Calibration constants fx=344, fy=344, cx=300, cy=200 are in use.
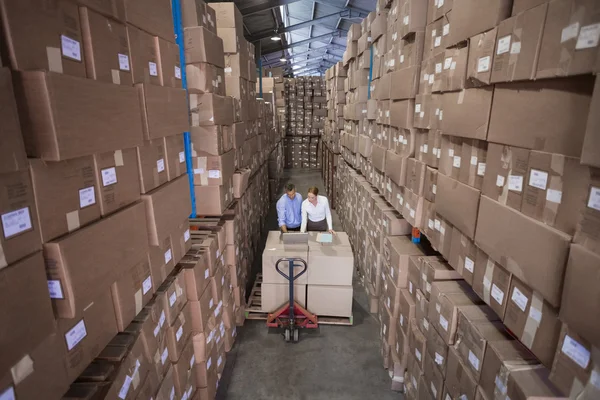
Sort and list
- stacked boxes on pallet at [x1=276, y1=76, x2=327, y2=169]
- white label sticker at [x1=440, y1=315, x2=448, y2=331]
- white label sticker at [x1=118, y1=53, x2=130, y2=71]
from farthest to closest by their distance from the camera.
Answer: stacked boxes on pallet at [x1=276, y1=76, x2=327, y2=169] < white label sticker at [x1=440, y1=315, x2=448, y2=331] < white label sticker at [x1=118, y1=53, x2=130, y2=71]

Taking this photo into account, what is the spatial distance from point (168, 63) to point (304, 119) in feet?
37.2

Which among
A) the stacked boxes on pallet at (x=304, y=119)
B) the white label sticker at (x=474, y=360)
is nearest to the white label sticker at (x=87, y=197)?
the white label sticker at (x=474, y=360)

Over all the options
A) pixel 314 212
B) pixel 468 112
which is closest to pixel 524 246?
pixel 468 112

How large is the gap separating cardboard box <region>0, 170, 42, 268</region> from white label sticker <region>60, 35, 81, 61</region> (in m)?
0.49

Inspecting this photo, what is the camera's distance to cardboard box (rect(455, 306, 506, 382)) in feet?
5.74

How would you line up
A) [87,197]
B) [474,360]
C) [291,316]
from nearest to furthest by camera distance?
[87,197] → [474,360] → [291,316]

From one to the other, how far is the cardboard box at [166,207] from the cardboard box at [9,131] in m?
0.81

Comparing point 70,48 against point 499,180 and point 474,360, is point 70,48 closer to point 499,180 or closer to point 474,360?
point 499,180

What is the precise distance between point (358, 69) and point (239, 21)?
1987mm

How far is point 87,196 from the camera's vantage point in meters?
1.38

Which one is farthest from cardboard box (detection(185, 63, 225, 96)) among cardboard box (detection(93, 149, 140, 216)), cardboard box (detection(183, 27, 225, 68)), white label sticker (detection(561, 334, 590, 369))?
white label sticker (detection(561, 334, 590, 369))

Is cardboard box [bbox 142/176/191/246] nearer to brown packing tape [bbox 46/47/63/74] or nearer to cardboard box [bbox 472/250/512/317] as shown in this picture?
brown packing tape [bbox 46/47/63/74]

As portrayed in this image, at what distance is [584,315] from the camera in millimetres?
1114

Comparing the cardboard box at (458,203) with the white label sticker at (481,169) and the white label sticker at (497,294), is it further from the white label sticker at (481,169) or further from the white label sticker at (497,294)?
the white label sticker at (497,294)
